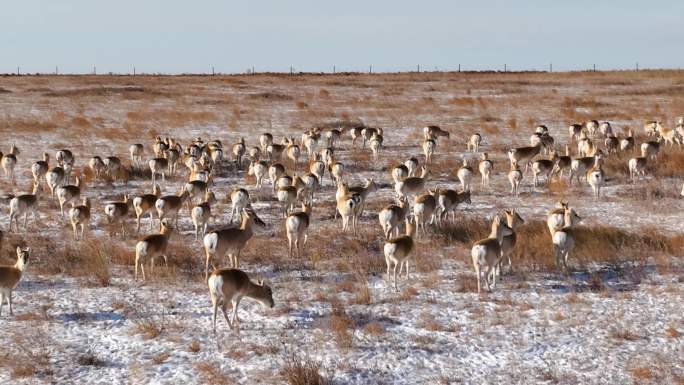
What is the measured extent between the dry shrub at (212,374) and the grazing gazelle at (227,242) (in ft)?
12.0

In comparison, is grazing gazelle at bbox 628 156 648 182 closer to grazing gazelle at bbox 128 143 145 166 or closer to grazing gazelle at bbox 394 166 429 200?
grazing gazelle at bbox 394 166 429 200

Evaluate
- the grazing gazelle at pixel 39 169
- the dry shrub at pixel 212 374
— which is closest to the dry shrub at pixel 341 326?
the dry shrub at pixel 212 374

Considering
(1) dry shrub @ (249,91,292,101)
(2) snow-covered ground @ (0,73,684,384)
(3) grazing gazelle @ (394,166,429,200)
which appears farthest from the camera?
(1) dry shrub @ (249,91,292,101)

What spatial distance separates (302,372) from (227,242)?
5.14 m

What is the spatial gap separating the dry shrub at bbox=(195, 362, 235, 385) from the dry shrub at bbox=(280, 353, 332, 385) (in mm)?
769

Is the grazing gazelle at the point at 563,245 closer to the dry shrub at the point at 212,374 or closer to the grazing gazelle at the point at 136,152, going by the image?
the dry shrub at the point at 212,374

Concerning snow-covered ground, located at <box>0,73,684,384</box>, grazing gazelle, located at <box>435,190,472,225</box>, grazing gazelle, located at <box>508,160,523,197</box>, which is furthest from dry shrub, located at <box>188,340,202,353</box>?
grazing gazelle, located at <box>508,160,523,197</box>

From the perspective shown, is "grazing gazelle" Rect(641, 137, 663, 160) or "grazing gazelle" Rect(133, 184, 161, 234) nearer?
"grazing gazelle" Rect(133, 184, 161, 234)

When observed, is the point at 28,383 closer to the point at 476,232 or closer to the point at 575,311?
the point at 575,311

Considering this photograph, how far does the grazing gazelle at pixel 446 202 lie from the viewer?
62.0ft

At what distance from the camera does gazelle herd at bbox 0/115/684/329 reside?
14023mm

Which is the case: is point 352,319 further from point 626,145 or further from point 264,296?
point 626,145

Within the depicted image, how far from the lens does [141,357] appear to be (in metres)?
10.9

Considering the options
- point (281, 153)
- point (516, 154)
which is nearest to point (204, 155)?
point (281, 153)
